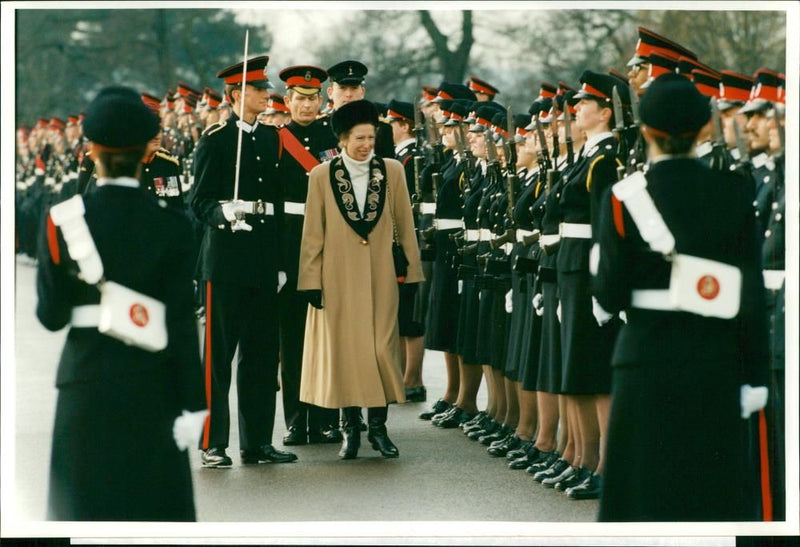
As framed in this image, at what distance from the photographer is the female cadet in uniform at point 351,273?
877 centimetres

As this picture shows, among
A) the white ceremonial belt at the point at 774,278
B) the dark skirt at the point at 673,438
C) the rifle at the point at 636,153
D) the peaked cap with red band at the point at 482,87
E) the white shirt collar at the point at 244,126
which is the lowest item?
the dark skirt at the point at 673,438

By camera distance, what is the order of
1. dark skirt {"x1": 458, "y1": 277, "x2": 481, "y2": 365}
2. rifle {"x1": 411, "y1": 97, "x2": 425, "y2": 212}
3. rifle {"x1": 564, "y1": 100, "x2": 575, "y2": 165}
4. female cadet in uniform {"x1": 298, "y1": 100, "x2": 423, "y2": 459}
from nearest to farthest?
rifle {"x1": 564, "y1": 100, "x2": 575, "y2": 165} → female cadet in uniform {"x1": 298, "y1": 100, "x2": 423, "y2": 459} → dark skirt {"x1": 458, "y1": 277, "x2": 481, "y2": 365} → rifle {"x1": 411, "y1": 97, "x2": 425, "y2": 212}

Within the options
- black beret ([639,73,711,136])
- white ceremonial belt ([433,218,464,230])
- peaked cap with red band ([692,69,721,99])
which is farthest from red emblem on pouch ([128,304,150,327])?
white ceremonial belt ([433,218,464,230])

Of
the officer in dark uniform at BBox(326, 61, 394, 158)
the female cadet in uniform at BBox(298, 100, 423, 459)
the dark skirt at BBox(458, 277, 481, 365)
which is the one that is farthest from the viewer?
the dark skirt at BBox(458, 277, 481, 365)

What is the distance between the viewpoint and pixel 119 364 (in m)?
5.97

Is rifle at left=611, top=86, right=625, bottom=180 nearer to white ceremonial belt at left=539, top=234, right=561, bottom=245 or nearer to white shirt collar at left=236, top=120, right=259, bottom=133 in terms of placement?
white ceremonial belt at left=539, top=234, right=561, bottom=245

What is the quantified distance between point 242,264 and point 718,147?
9.55ft

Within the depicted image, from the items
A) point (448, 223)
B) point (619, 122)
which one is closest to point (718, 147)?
point (619, 122)

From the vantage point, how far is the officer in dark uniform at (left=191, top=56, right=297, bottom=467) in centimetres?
873

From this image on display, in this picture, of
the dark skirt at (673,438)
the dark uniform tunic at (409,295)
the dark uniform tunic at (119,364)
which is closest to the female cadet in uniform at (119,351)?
the dark uniform tunic at (119,364)

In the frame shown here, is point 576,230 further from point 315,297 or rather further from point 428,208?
point 428,208

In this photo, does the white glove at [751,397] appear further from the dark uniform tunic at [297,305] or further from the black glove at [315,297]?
the dark uniform tunic at [297,305]

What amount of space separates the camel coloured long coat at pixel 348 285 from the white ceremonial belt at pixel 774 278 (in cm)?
229

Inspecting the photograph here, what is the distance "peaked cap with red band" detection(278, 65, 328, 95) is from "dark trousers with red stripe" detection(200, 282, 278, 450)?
1.34m
